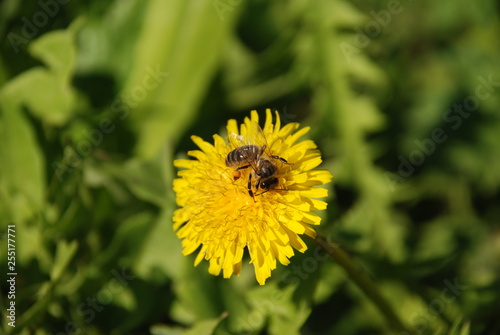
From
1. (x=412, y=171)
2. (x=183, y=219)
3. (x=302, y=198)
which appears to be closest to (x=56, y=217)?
(x=183, y=219)

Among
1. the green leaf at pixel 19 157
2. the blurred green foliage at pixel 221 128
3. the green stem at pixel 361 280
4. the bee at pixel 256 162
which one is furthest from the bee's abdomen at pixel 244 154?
the green leaf at pixel 19 157

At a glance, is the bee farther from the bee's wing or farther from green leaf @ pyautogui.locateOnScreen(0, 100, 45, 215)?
green leaf @ pyautogui.locateOnScreen(0, 100, 45, 215)

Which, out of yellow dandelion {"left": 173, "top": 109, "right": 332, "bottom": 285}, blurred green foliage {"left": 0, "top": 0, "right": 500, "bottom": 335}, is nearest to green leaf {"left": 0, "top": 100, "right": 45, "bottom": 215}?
blurred green foliage {"left": 0, "top": 0, "right": 500, "bottom": 335}

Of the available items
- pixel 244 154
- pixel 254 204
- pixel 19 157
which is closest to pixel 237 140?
pixel 244 154

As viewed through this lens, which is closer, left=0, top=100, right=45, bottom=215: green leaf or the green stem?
the green stem

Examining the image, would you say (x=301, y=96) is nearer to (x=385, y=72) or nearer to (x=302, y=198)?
(x=385, y=72)

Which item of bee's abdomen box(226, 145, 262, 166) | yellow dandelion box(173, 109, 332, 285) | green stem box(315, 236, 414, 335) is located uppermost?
bee's abdomen box(226, 145, 262, 166)
